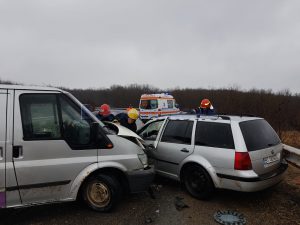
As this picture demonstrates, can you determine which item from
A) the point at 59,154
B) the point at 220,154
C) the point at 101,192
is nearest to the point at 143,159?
the point at 101,192

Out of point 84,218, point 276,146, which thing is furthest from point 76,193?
point 276,146

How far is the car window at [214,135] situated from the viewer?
5.08 metres

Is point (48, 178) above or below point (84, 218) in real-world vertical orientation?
above

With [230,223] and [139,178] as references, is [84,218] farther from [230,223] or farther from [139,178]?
[230,223]

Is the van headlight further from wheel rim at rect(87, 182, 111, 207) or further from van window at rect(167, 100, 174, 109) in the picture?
van window at rect(167, 100, 174, 109)

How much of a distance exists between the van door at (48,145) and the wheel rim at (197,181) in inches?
78.5

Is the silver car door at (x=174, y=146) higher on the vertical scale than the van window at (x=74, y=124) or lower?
lower

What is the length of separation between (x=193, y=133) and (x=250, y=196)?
5.35 feet

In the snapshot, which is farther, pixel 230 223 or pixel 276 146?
pixel 276 146

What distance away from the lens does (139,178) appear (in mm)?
4934

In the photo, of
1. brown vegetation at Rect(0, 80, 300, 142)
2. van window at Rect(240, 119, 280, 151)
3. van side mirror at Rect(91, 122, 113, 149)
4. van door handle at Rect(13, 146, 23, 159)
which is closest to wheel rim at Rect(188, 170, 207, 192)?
van window at Rect(240, 119, 280, 151)

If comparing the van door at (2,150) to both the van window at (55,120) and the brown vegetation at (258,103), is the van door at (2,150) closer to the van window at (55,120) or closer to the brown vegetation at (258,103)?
the van window at (55,120)

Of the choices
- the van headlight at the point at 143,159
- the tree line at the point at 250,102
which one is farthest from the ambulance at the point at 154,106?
the van headlight at the point at 143,159

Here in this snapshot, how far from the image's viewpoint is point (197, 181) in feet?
18.0
